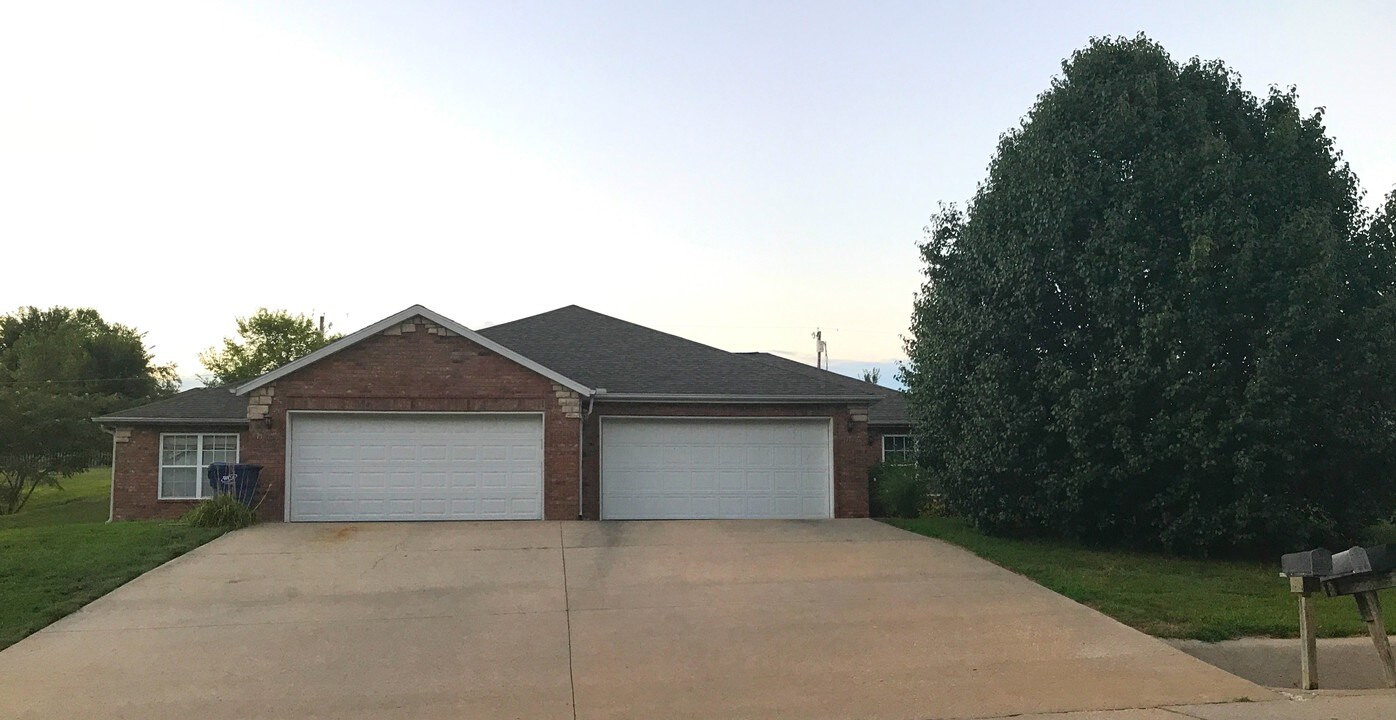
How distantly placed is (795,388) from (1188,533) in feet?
25.1

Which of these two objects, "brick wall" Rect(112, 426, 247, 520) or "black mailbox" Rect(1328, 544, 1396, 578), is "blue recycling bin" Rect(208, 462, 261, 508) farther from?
"black mailbox" Rect(1328, 544, 1396, 578)

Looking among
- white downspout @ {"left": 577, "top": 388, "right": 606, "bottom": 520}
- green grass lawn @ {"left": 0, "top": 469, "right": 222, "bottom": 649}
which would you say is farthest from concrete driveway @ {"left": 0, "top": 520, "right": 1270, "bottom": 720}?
white downspout @ {"left": 577, "top": 388, "right": 606, "bottom": 520}

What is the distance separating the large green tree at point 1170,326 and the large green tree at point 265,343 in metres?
46.1

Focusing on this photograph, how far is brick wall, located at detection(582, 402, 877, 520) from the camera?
18.1 m

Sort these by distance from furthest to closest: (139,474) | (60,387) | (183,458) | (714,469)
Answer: (60,387) < (183,458) < (139,474) < (714,469)

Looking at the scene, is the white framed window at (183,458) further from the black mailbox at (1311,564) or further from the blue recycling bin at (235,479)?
the black mailbox at (1311,564)

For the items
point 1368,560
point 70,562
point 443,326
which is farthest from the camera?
point 443,326

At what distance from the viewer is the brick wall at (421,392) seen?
661 inches

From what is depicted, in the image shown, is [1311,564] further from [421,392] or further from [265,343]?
[265,343]

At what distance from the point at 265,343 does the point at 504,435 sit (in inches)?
1656

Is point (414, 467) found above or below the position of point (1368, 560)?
above

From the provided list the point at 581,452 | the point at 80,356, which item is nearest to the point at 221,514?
the point at 581,452

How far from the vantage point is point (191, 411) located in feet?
67.4

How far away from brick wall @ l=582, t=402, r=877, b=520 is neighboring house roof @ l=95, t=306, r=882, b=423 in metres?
0.28
